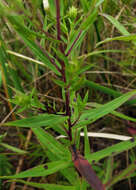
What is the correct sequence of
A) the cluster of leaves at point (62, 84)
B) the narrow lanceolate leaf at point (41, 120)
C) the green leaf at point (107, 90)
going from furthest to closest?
the green leaf at point (107, 90)
the narrow lanceolate leaf at point (41, 120)
the cluster of leaves at point (62, 84)

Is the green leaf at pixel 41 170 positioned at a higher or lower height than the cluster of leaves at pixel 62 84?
lower

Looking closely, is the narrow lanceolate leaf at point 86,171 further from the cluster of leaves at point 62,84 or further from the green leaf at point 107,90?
the green leaf at point 107,90

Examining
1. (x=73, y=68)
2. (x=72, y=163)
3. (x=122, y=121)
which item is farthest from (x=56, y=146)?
(x=122, y=121)

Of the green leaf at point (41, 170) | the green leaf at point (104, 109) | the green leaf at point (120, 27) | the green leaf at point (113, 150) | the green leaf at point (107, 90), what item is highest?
the green leaf at point (120, 27)

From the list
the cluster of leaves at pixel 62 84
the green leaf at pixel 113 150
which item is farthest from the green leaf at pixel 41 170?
the green leaf at pixel 113 150

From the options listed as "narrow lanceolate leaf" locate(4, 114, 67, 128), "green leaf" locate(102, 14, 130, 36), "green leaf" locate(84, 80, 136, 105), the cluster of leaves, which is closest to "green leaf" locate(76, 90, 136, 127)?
the cluster of leaves

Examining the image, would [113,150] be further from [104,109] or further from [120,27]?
[120,27]

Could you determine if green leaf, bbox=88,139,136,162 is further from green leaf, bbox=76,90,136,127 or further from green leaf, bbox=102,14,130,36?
green leaf, bbox=102,14,130,36

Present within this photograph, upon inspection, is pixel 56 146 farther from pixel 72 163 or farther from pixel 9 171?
pixel 9 171

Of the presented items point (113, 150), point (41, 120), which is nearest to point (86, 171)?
point (113, 150)
